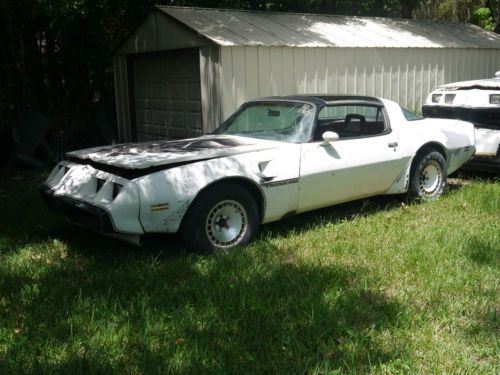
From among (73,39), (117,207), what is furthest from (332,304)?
(73,39)

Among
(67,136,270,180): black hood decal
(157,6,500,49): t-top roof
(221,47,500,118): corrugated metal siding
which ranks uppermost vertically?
(157,6,500,49): t-top roof

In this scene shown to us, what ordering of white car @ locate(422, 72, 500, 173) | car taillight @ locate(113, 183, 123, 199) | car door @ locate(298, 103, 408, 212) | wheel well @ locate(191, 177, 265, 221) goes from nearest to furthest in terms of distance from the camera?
car taillight @ locate(113, 183, 123, 199) → wheel well @ locate(191, 177, 265, 221) → car door @ locate(298, 103, 408, 212) → white car @ locate(422, 72, 500, 173)

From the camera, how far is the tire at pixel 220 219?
483cm

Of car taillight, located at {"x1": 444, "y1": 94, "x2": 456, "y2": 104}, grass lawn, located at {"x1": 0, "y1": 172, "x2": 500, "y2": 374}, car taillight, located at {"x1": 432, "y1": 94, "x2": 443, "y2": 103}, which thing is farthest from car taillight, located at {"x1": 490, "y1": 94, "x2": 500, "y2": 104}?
grass lawn, located at {"x1": 0, "y1": 172, "x2": 500, "y2": 374}

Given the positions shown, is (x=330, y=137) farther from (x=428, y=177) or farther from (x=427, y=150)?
(x=428, y=177)

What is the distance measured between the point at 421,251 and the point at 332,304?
1405 mm

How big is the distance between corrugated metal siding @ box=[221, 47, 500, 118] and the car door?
9.32ft

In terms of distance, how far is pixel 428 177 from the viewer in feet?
22.8

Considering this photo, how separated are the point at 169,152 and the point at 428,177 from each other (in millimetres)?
3391

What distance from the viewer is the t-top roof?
9523mm

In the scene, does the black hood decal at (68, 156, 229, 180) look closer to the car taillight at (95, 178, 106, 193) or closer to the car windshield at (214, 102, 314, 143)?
the car taillight at (95, 178, 106, 193)

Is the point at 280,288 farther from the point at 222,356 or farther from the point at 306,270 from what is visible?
the point at 222,356

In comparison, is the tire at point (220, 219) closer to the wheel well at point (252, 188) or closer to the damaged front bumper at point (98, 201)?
the wheel well at point (252, 188)

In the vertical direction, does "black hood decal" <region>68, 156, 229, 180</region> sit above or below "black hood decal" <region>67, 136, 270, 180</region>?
below
